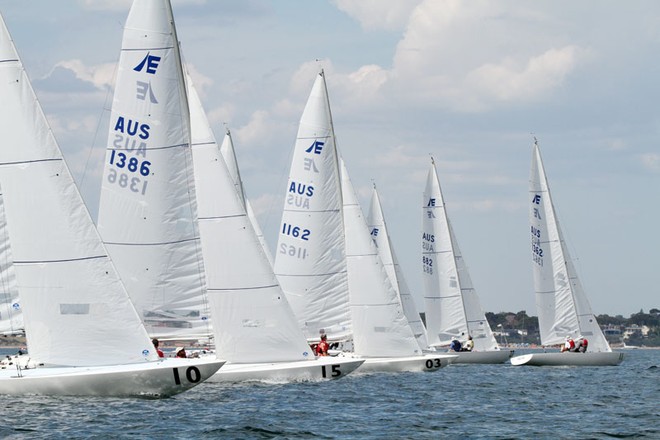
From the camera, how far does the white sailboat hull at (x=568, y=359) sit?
51406 millimetres

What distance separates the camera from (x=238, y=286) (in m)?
30.6

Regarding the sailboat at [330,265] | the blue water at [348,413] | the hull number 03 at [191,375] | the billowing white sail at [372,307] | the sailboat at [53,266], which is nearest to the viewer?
the blue water at [348,413]

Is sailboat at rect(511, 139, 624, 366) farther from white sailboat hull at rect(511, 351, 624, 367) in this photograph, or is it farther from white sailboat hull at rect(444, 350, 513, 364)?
white sailboat hull at rect(444, 350, 513, 364)

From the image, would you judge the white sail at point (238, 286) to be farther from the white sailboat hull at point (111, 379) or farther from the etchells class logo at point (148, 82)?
the white sailboat hull at point (111, 379)

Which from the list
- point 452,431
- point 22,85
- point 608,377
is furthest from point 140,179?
point 608,377

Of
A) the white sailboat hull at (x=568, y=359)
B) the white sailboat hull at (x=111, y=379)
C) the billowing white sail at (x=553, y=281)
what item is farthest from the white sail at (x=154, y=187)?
the billowing white sail at (x=553, y=281)

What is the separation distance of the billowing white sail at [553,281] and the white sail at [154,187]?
27.6 meters

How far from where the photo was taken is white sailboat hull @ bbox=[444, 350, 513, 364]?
2247 inches

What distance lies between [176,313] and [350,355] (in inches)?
399

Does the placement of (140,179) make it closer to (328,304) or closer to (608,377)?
(328,304)

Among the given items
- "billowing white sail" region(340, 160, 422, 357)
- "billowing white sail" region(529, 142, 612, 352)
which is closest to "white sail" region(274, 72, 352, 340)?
"billowing white sail" region(340, 160, 422, 357)

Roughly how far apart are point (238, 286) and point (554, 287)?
90.0 feet

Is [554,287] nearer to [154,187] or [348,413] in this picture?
[154,187]

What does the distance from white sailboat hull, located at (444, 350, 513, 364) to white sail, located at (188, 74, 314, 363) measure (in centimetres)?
2655
